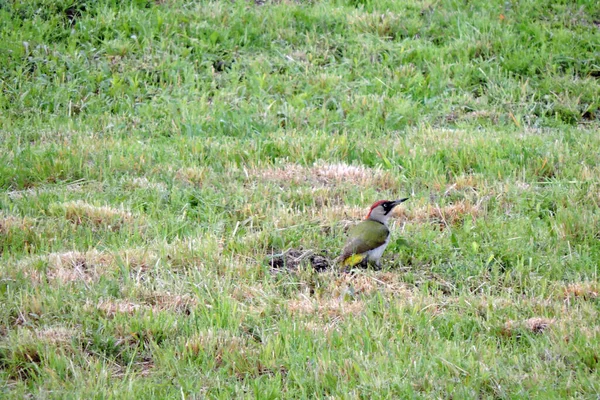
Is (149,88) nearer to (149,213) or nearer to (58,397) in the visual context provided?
(149,213)

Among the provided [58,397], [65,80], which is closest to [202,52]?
[65,80]

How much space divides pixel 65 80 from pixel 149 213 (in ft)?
14.2

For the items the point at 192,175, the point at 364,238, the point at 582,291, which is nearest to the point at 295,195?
the point at 192,175

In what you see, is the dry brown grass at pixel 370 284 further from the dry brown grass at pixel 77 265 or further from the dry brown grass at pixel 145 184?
the dry brown grass at pixel 145 184

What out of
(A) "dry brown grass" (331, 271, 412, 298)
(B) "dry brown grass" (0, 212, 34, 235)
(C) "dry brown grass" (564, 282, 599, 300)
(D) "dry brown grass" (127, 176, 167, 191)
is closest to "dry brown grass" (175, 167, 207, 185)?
(D) "dry brown grass" (127, 176, 167, 191)

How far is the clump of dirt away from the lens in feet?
20.4

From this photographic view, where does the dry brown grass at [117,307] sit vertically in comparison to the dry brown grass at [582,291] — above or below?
below

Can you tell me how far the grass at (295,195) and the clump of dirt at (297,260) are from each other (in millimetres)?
102

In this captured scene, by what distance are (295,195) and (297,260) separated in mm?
1306

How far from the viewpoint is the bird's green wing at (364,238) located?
6.10 metres

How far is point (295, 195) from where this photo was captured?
7.51 metres

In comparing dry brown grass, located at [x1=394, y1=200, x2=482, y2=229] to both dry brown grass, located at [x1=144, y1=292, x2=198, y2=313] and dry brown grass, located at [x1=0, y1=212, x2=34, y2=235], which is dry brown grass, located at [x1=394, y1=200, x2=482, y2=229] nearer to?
dry brown grass, located at [x1=144, y1=292, x2=198, y2=313]

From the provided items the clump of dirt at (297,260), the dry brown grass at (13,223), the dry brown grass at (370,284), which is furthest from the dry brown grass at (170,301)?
the dry brown grass at (13,223)

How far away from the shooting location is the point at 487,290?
5.73 metres
